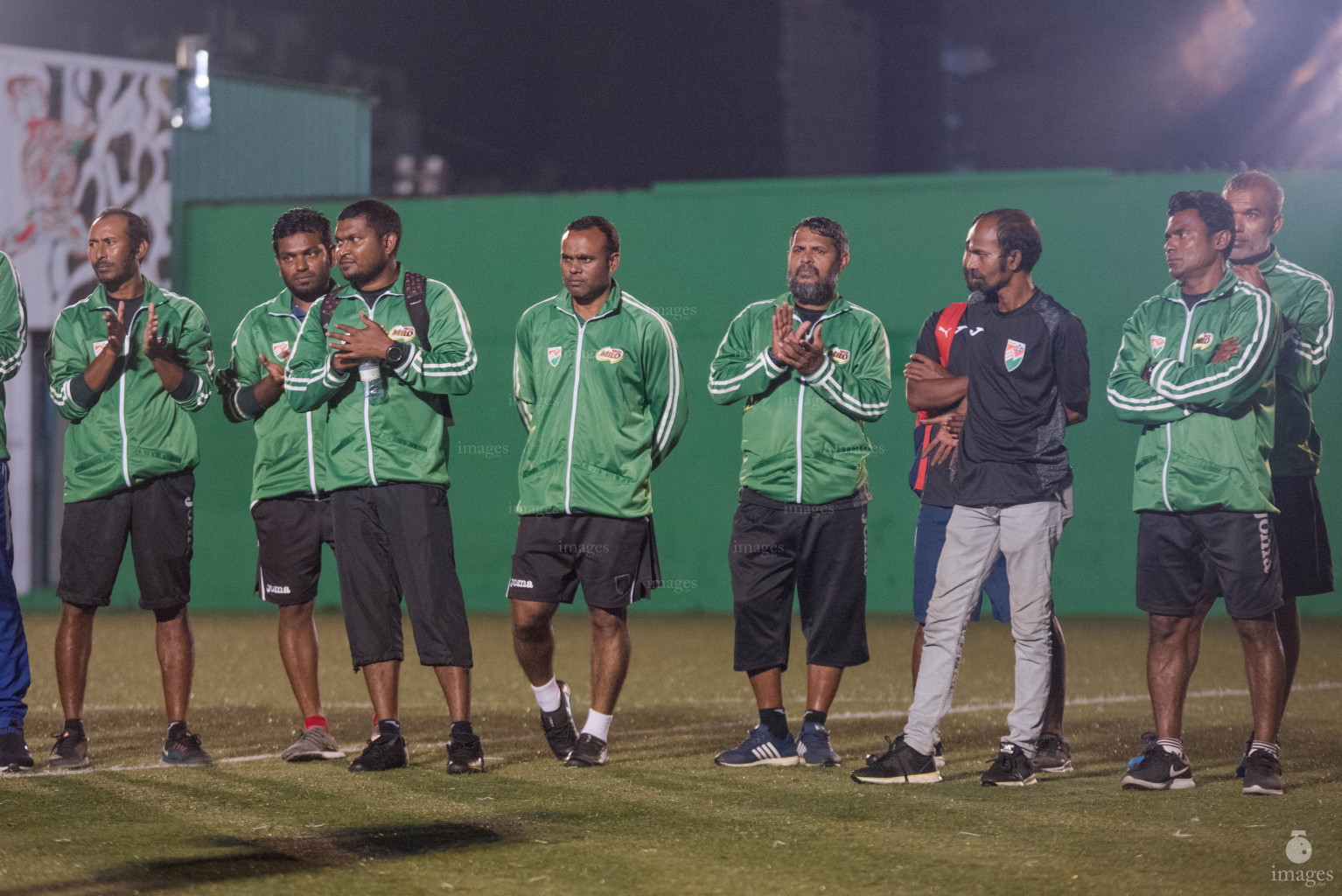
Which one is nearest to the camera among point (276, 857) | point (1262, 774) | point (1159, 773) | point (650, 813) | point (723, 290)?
point (276, 857)

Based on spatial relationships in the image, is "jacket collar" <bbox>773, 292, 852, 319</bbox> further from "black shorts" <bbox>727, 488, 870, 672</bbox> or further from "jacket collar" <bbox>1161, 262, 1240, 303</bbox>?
"jacket collar" <bbox>1161, 262, 1240, 303</bbox>

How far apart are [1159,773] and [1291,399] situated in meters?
1.59

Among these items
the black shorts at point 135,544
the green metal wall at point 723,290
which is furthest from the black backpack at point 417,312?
the green metal wall at point 723,290

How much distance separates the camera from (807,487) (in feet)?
20.1

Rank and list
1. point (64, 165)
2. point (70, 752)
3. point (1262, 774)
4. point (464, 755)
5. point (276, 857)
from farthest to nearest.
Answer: point (64, 165) < point (70, 752) < point (464, 755) < point (1262, 774) < point (276, 857)

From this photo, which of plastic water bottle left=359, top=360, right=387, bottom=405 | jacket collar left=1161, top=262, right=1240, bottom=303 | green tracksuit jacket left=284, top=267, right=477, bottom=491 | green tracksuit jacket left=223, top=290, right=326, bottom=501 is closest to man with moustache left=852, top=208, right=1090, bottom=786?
jacket collar left=1161, top=262, right=1240, bottom=303

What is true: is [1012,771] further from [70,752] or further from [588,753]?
[70,752]

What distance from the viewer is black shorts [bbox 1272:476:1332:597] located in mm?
5961

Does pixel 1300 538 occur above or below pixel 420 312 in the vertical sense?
below

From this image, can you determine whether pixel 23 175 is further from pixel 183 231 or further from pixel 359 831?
pixel 359 831

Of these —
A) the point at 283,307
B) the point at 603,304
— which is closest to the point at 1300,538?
the point at 603,304

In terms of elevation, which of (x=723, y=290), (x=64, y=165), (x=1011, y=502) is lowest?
(x=1011, y=502)

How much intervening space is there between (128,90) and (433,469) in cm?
1023

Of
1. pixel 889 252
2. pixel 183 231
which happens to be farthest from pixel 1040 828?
pixel 183 231
